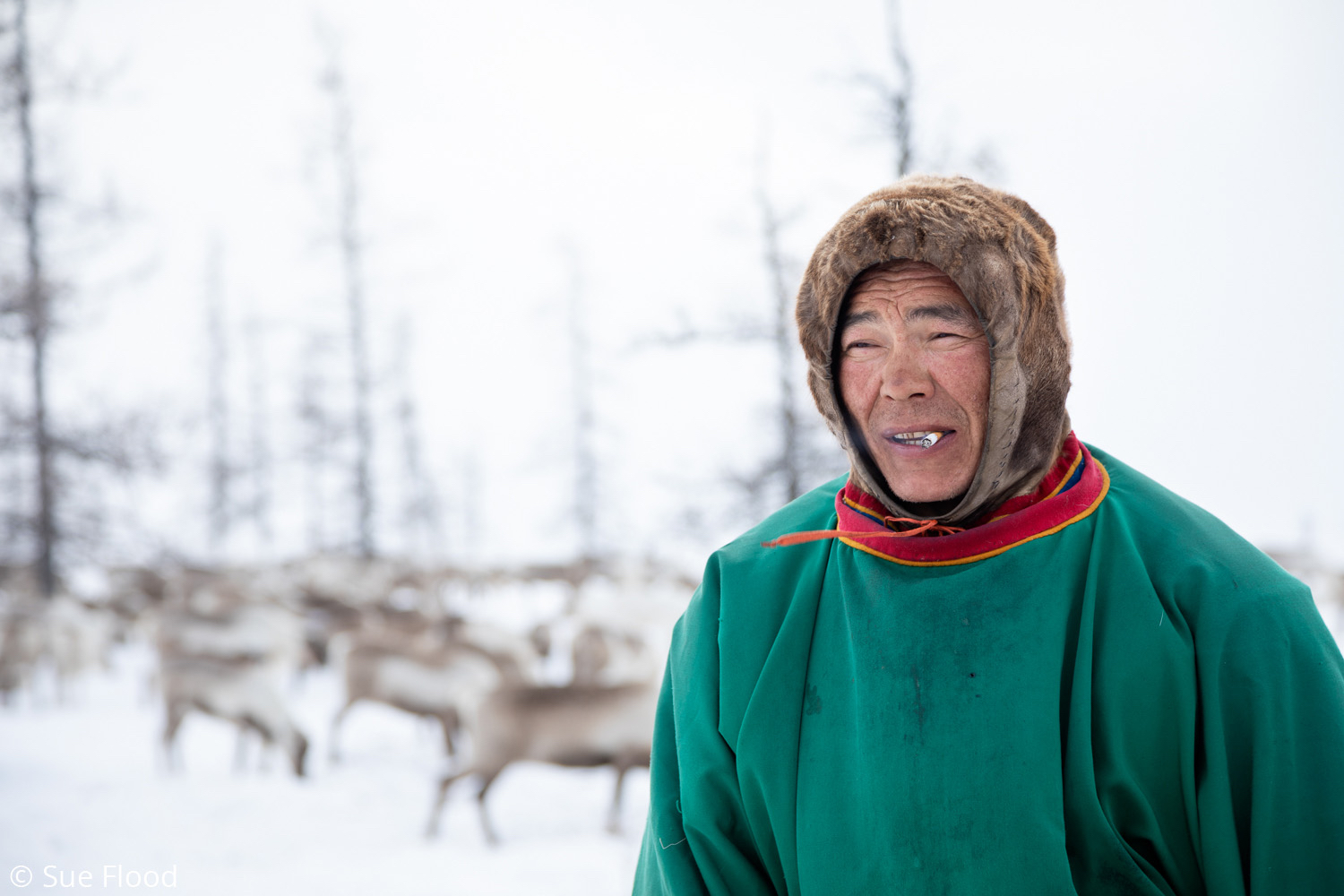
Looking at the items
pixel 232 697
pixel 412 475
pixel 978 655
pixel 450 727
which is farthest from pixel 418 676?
pixel 412 475

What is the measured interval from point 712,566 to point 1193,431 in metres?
71.0

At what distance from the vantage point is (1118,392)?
204 feet

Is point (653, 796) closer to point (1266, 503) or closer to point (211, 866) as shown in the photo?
point (211, 866)

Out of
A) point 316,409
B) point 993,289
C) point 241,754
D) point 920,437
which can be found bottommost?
A: point 241,754

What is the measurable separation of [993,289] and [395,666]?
Result: 8.44m

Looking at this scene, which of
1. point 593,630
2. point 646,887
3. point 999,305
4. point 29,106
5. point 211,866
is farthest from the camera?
point 29,106

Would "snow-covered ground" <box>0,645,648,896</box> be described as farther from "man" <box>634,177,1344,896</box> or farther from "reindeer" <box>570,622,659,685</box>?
"man" <box>634,177,1344,896</box>

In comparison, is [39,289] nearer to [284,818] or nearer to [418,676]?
[418,676]

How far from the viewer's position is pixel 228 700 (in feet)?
26.6

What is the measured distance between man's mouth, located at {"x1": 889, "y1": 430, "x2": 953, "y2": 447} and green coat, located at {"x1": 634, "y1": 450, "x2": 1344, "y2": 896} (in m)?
0.22

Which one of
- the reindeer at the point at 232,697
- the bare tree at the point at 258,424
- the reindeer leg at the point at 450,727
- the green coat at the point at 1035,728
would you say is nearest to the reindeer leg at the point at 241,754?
the reindeer at the point at 232,697

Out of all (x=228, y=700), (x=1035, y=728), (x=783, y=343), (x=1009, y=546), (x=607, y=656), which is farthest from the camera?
(x=607, y=656)

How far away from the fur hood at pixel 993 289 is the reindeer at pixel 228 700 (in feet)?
26.0

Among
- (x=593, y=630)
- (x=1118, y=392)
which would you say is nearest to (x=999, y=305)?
(x=593, y=630)
